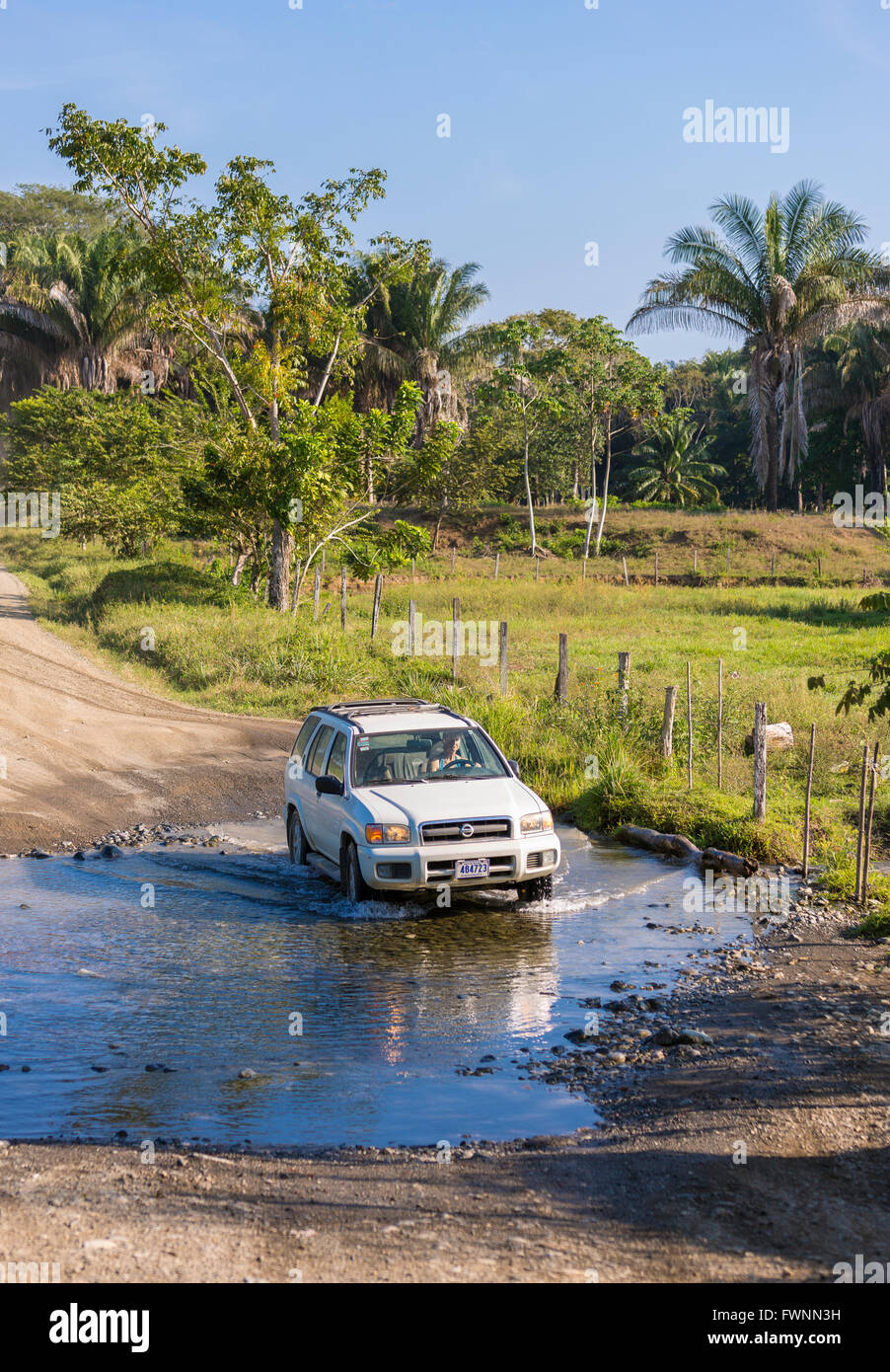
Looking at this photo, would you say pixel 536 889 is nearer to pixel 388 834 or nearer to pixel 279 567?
pixel 388 834

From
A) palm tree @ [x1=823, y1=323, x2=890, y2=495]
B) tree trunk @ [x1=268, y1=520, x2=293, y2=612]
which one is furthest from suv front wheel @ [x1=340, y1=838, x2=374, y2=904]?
palm tree @ [x1=823, y1=323, x2=890, y2=495]

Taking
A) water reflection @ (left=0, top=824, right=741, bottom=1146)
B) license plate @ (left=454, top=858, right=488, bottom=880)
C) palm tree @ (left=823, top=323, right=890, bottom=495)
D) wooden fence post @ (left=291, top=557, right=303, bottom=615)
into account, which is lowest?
water reflection @ (left=0, top=824, right=741, bottom=1146)

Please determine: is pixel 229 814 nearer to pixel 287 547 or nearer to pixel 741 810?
pixel 741 810

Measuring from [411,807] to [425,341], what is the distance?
49.8 meters

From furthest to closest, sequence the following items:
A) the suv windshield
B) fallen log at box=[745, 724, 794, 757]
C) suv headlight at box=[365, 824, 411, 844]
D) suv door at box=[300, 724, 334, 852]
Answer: fallen log at box=[745, 724, 794, 757] < suv door at box=[300, 724, 334, 852] < the suv windshield < suv headlight at box=[365, 824, 411, 844]

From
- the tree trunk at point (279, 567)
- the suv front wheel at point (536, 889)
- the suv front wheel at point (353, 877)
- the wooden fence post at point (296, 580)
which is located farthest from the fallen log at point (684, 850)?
the tree trunk at point (279, 567)

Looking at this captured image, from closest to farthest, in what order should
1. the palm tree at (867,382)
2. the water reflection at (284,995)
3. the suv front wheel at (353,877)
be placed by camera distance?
the water reflection at (284,995) → the suv front wheel at (353,877) → the palm tree at (867,382)

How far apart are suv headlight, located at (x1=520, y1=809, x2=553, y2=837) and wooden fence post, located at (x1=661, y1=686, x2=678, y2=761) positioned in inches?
224

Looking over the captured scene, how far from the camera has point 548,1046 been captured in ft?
24.8

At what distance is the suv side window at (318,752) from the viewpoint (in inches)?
488

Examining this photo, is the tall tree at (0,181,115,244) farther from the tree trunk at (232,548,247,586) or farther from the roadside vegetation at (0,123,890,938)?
the tree trunk at (232,548,247,586)

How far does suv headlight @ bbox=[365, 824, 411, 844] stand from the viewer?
10445mm

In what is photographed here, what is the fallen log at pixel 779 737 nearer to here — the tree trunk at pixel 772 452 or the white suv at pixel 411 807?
the white suv at pixel 411 807

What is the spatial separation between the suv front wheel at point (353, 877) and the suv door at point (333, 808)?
0.65 ft
